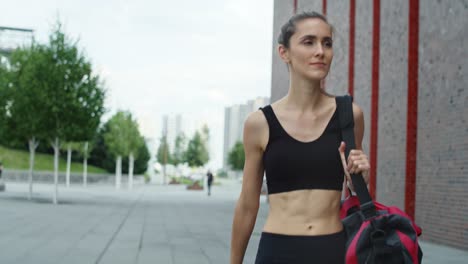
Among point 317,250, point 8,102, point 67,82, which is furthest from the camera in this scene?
point 8,102

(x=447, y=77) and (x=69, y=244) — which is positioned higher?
(x=447, y=77)

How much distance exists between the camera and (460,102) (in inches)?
511

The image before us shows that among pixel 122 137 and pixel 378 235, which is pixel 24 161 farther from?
pixel 378 235

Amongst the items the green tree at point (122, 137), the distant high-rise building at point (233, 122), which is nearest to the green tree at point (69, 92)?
the green tree at point (122, 137)

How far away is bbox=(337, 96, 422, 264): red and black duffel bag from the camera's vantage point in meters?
2.23

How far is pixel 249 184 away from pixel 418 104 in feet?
42.5

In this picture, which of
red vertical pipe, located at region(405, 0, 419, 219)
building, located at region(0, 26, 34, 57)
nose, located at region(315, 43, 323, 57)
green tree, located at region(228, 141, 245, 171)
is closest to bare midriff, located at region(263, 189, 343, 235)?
nose, located at region(315, 43, 323, 57)

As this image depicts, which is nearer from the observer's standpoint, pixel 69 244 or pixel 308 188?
pixel 308 188

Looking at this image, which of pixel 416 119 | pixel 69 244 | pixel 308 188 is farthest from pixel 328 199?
pixel 416 119

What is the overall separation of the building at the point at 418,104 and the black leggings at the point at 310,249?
10.8m

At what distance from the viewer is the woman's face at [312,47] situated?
2.55 meters

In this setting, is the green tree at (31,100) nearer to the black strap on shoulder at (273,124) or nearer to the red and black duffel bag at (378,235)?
the black strap on shoulder at (273,124)

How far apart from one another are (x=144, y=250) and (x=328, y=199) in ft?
29.6

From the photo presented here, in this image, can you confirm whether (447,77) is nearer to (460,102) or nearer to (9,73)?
(460,102)
